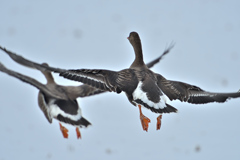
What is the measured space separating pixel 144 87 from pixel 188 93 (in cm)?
70

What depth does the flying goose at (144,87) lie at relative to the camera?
6.01 meters

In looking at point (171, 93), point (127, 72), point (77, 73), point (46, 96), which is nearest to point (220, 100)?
point (171, 93)

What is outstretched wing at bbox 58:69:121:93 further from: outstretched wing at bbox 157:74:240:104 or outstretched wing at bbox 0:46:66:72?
outstretched wing at bbox 157:74:240:104

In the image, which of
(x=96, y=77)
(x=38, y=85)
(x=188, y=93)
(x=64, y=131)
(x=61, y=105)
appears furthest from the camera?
(x=64, y=131)

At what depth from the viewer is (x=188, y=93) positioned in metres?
6.45

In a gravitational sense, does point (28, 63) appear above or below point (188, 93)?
above

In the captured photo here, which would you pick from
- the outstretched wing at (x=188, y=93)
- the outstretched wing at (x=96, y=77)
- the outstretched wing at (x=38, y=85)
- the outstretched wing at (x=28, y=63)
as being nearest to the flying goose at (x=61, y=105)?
the outstretched wing at (x=38, y=85)

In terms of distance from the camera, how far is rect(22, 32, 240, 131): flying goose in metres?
6.01

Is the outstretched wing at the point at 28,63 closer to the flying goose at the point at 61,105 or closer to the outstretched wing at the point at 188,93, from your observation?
the flying goose at the point at 61,105

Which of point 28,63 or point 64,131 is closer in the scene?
point 28,63

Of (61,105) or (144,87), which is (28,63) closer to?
(61,105)

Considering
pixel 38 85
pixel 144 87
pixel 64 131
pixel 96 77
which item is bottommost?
pixel 64 131

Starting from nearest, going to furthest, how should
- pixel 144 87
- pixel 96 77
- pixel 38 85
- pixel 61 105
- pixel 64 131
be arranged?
pixel 144 87 < pixel 96 77 < pixel 38 85 < pixel 61 105 < pixel 64 131

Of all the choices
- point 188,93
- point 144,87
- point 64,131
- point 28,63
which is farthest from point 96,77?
point 64,131
